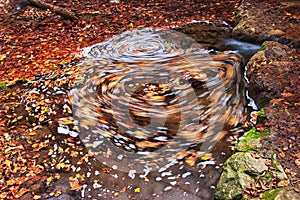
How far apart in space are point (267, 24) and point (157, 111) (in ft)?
12.8

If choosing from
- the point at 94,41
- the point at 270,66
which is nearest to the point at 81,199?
the point at 270,66

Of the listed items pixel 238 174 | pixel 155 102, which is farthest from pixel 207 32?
pixel 238 174

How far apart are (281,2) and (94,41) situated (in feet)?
16.8

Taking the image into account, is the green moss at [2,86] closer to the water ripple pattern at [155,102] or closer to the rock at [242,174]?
the water ripple pattern at [155,102]

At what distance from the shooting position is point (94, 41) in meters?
7.80

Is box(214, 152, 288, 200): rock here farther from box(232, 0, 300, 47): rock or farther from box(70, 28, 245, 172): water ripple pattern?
box(232, 0, 300, 47): rock

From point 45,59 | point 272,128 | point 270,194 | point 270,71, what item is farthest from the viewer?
point 45,59

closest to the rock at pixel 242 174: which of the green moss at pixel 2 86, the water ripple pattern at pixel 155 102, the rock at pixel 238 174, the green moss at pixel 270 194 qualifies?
the rock at pixel 238 174

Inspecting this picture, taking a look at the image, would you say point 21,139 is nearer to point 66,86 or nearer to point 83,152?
point 83,152

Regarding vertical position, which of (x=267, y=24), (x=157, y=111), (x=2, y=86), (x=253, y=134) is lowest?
(x=2, y=86)

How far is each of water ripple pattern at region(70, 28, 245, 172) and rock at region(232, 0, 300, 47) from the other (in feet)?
3.25

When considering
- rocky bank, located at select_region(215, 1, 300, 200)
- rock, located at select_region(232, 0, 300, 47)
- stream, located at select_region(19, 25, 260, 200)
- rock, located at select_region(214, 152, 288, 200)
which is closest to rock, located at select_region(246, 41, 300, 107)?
rocky bank, located at select_region(215, 1, 300, 200)

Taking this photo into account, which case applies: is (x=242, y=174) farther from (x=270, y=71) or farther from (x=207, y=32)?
(x=207, y=32)

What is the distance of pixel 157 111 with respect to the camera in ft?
17.8
